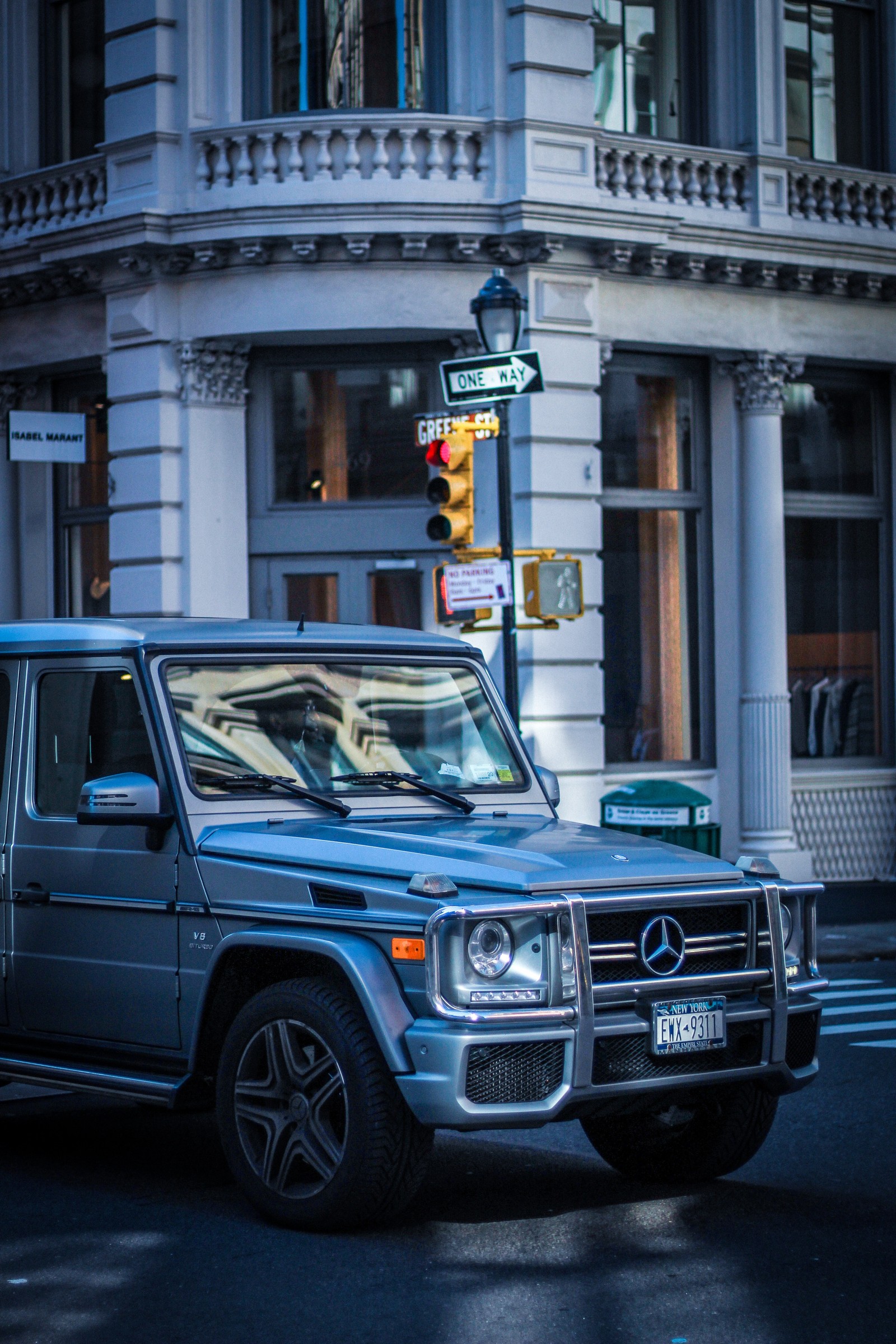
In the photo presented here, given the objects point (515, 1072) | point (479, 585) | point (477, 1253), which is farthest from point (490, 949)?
point (479, 585)

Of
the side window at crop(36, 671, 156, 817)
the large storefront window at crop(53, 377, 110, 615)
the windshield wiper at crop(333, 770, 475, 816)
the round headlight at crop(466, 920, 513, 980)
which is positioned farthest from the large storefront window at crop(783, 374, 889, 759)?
the round headlight at crop(466, 920, 513, 980)

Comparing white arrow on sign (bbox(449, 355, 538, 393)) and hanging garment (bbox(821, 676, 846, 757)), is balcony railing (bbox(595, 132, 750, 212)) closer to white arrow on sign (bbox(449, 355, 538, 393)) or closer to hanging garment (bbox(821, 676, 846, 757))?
white arrow on sign (bbox(449, 355, 538, 393))

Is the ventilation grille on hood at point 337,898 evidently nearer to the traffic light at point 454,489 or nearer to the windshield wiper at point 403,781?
the windshield wiper at point 403,781

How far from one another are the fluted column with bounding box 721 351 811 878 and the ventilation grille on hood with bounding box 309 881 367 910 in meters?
12.8

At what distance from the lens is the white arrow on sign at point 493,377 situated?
13859mm

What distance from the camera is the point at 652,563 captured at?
19.0 meters

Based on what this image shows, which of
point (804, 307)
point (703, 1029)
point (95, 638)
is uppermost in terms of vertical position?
point (804, 307)

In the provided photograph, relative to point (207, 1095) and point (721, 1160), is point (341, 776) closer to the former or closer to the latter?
point (207, 1095)

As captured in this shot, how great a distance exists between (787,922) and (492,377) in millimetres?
7741

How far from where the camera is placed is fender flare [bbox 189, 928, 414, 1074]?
6.05 m

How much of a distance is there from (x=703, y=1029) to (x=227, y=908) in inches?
64.6

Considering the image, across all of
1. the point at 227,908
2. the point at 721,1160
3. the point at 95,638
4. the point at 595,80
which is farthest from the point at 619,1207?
the point at 595,80

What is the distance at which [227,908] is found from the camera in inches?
264

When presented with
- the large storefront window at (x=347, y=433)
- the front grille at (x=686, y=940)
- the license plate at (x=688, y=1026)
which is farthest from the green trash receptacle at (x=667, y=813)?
the license plate at (x=688, y=1026)
